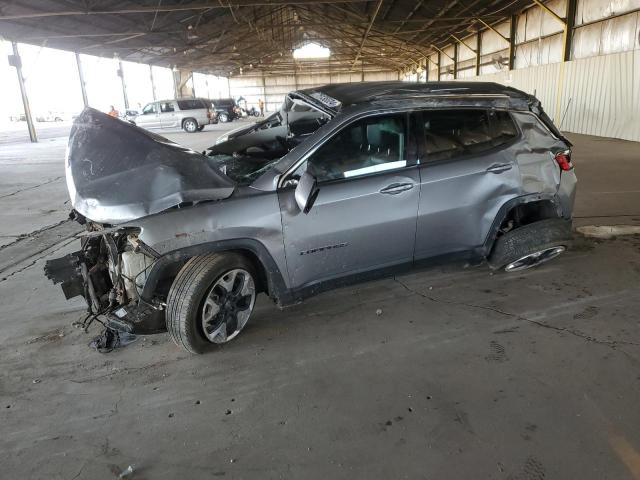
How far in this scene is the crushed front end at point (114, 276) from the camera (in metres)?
2.82

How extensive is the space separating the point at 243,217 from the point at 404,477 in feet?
5.68

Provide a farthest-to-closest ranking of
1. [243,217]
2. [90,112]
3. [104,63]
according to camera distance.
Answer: [104,63] < [90,112] < [243,217]

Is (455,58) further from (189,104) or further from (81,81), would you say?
(81,81)

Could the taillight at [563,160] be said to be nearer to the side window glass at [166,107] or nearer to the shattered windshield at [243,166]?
the shattered windshield at [243,166]

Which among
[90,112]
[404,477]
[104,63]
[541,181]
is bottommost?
[404,477]

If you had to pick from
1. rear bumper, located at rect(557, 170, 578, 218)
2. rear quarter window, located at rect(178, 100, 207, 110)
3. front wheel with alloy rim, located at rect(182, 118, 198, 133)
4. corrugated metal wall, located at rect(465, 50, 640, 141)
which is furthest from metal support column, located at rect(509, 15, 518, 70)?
rear bumper, located at rect(557, 170, 578, 218)

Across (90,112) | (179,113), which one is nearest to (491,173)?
(90,112)

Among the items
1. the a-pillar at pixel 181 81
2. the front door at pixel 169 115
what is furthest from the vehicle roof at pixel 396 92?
the a-pillar at pixel 181 81

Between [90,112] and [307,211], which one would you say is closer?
[307,211]

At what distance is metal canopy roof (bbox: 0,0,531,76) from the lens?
16031mm

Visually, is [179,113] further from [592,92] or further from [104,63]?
[592,92]

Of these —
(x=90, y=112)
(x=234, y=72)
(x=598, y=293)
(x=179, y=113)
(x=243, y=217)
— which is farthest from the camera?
(x=234, y=72)

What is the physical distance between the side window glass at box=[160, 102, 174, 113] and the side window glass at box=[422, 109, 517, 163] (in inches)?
899

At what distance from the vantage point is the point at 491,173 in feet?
11.8
